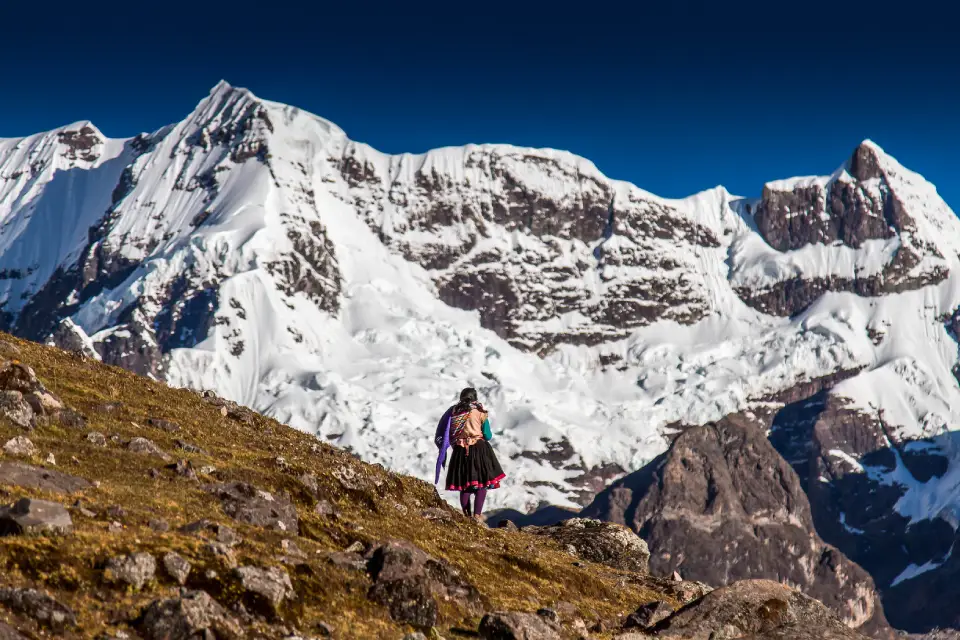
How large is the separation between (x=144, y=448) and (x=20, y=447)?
15.4 feet

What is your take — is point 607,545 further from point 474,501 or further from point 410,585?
point 410,585

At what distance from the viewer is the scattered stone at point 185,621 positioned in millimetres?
22219

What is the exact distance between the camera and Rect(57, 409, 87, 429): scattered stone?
114 ft

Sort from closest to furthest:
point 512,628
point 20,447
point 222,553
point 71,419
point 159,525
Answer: point 222,553, point 512,628, point 159,525, point 20,447, point 71,419

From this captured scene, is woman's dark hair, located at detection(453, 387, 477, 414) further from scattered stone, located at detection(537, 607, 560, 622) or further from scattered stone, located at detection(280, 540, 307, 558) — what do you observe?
scattered stone, located at detection(280, 540, 307, 558)

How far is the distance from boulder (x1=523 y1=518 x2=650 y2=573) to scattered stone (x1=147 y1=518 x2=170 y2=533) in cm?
2225

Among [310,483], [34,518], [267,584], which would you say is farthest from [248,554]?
[310,483]

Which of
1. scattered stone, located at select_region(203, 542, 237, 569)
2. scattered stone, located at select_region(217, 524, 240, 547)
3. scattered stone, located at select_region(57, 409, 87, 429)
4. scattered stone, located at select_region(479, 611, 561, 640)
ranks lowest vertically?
scattered stone, located at select_region(479, 611, 561, 640)

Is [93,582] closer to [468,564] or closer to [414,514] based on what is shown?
[468,564]

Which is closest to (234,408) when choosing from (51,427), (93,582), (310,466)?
(310,466)

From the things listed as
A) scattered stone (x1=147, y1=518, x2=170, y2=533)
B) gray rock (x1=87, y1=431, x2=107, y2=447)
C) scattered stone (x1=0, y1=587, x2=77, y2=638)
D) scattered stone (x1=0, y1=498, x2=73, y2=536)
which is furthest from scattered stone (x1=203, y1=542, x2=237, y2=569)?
gray rock (x1=87, y1=431, x2=107, y2=447)

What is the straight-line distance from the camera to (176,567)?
2431 centimetres

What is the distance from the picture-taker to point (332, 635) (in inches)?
980

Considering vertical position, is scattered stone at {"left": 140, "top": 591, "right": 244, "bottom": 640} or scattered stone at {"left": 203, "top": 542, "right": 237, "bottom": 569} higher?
scattered stone at {"left": 203, "top": 542, "right": 237, "bottom": 569}
